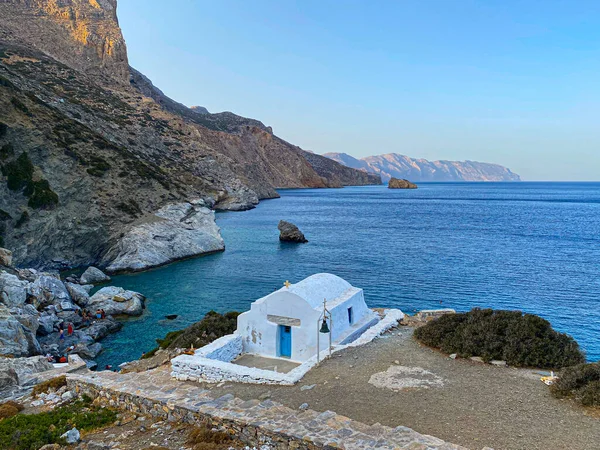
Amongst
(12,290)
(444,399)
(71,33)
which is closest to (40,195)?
(12,290)

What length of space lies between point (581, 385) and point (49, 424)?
13.4m

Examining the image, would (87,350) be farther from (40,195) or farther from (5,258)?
(40,195)

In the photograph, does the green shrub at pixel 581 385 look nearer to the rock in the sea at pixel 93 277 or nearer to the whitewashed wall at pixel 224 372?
the whitewashed wall at pixel 224 372

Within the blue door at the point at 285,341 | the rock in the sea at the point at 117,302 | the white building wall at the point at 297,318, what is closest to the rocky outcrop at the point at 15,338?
the rock in the sea at the point at 117,302

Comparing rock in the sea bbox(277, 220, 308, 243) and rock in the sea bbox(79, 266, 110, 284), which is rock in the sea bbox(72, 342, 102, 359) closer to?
rock in the sea bbox(79, 266, 110, 284)

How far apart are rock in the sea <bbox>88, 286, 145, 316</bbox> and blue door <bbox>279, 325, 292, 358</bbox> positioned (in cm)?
1847

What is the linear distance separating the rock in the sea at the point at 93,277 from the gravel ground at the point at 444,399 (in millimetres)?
30758

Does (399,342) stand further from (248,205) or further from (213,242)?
(248,205)

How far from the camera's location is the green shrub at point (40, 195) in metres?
41.0

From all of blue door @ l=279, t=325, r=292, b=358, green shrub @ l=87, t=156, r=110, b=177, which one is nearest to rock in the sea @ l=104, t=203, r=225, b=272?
green shrub @ l=87, t=156, r=110, b=177

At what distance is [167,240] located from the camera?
48.1m

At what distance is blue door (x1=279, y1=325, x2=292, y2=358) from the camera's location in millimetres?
15270

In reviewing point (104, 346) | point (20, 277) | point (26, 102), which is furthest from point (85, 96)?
point (104, 346)

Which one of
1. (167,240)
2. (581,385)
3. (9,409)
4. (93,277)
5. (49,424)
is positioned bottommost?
(93,277)
